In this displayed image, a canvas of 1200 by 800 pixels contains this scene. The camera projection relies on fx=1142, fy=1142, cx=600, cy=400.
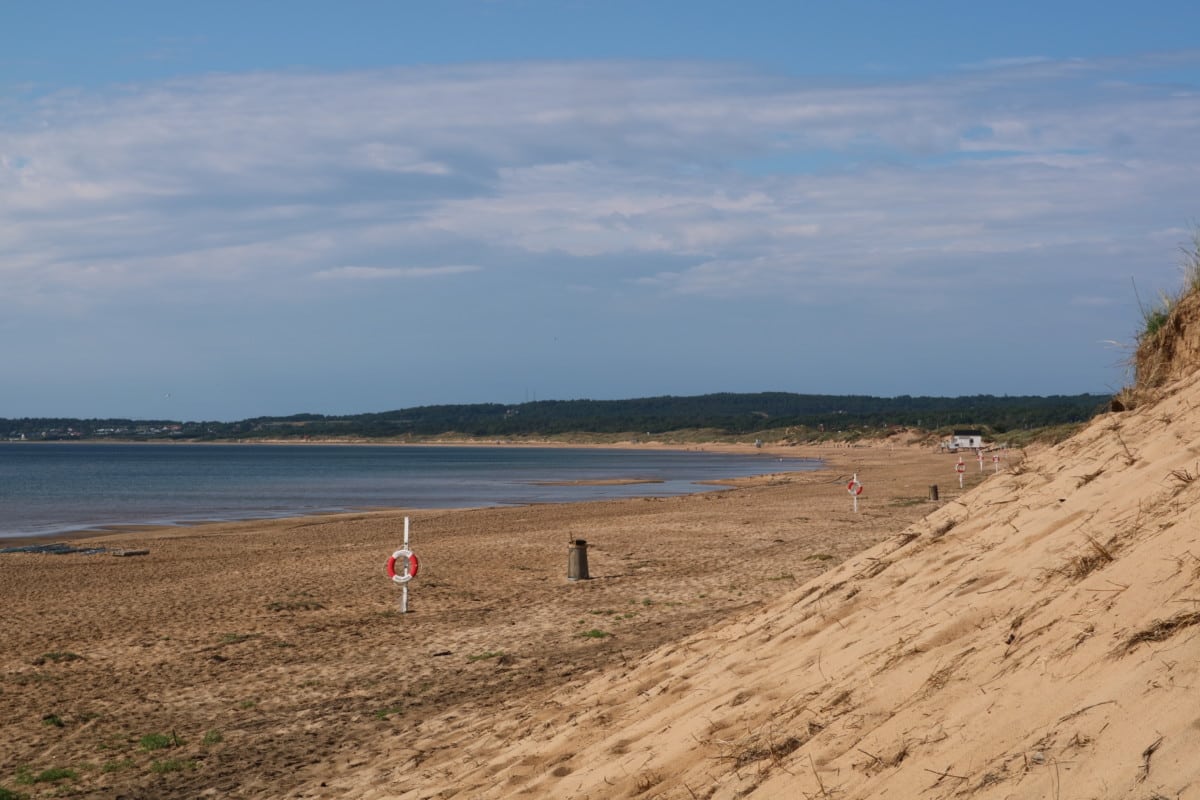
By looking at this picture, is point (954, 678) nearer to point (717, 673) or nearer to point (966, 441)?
point (717, 673)

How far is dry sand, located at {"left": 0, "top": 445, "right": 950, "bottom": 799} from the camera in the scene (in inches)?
304

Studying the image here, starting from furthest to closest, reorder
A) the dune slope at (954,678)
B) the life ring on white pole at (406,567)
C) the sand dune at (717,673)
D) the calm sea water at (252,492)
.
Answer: the calm sea water at (252,492) < the life ring on white pole at (406,567) < the sand dune at (717,673) < the dune slope at (954,678)

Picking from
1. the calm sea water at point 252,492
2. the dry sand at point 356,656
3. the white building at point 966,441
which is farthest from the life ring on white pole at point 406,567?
the white building at point 966,441

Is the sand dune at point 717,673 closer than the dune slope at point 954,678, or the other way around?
the dune slope at point 954,678

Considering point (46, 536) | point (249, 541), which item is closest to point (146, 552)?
point (249, 541)

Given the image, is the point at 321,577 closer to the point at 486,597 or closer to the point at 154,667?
the point at 486,597

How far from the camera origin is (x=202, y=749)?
8625mm

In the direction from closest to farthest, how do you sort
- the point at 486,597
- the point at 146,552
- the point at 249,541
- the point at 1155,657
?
the point at 1155,657 < the point at 486,597 < the point at 146,552 < the point at 249,541

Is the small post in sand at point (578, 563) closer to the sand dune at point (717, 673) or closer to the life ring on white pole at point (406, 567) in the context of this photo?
the sand dune at point (717, 673)

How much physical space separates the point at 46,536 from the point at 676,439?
152235 millimetres

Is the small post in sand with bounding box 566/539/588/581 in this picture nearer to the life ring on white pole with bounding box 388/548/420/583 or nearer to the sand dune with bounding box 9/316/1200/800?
the sand dune with bounding box 9/316/1200/800

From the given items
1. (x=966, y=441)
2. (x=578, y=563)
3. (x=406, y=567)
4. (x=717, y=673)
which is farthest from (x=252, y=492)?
(x=966, y=441)

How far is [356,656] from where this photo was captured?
11.9 metres

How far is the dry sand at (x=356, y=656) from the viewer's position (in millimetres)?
7711
